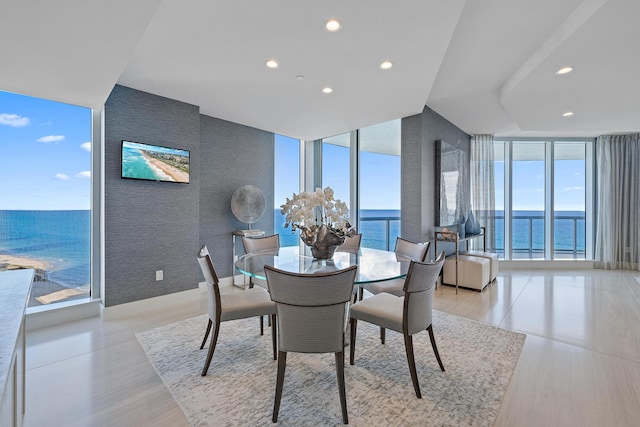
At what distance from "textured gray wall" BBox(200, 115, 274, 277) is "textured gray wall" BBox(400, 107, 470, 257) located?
91.3 inches

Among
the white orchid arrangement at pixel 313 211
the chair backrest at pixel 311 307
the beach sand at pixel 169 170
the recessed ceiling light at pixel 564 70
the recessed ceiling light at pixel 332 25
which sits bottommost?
the chair backrest at pixel 311 307

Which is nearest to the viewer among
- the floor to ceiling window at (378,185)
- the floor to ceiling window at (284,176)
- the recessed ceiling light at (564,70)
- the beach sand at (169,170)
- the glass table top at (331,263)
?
the glass table top at (331,263)

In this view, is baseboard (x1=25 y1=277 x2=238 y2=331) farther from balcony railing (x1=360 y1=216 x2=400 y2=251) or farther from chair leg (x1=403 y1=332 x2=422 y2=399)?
balcony railing (x1=360 y1=216 x2=400 y2=251)

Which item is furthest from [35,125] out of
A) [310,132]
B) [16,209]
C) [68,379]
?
[310,132]

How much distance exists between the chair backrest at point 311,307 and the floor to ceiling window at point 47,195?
9.37ft

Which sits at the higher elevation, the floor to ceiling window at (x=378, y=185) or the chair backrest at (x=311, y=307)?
the floor to ceiling window at (x=378, y=185)

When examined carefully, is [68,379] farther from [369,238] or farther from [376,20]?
[369,238]

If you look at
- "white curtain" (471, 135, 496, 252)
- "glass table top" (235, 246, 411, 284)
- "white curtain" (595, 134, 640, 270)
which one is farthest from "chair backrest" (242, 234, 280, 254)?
"white curtain" (595, 134, 640, 270)

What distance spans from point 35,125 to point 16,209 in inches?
34.4

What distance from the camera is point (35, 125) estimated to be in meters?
3.00

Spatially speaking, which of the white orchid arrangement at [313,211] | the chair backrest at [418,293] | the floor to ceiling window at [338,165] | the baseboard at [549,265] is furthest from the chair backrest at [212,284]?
the baseboard at [549,265]

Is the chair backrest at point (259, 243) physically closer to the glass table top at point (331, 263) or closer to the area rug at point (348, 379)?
the glass table top at point (331, 263)

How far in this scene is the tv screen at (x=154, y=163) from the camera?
10.5 feet

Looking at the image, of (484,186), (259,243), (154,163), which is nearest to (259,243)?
(259,243)
